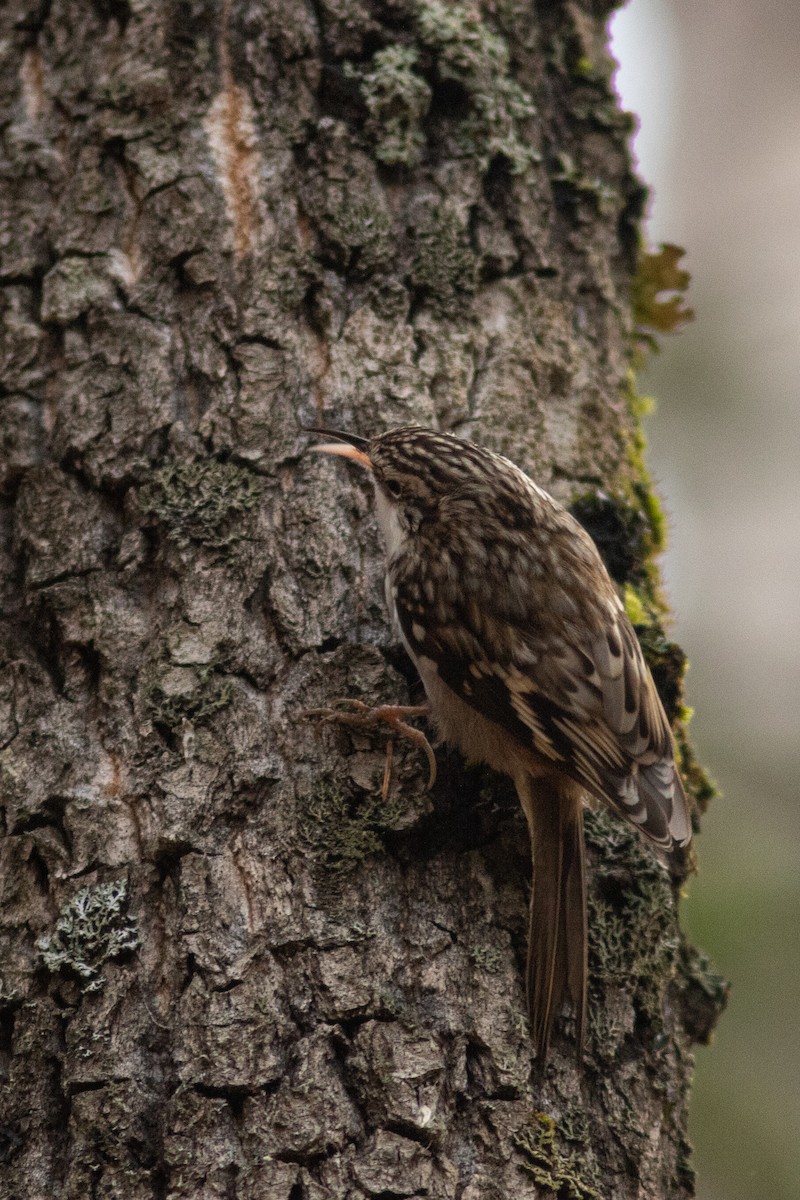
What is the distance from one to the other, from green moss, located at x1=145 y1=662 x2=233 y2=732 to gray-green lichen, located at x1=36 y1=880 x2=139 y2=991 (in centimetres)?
26

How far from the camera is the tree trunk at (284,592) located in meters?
1.58

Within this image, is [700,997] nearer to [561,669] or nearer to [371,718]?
[561,669]

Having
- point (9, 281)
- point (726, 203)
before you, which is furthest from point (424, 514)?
point (726, 203)

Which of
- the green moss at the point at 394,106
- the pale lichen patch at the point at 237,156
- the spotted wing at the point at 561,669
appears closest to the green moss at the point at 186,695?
the spotted wing at the point at 561,669

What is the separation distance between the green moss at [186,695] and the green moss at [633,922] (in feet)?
2.28

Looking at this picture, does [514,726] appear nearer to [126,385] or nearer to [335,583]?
[335,583]

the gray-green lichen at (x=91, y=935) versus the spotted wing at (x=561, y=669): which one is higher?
the spotted wing at (x=561, y=669)

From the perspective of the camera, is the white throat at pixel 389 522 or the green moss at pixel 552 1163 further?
the white throat at pixel 389 522

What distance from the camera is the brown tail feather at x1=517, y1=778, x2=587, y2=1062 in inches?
67.2

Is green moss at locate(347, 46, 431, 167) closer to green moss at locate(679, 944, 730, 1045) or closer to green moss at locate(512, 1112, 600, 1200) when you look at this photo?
green moss at locate(679, 944, 730, 1045)

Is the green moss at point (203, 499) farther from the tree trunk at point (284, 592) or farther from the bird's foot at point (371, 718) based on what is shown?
the bird's foot at point (371, 718)

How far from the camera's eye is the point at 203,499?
6.60 ft

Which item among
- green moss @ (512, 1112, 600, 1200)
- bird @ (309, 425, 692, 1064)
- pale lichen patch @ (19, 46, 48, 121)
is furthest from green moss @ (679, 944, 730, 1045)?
pale lichen patch @ (19, 46, 48, 121)

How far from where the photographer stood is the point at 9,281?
2258 mm
